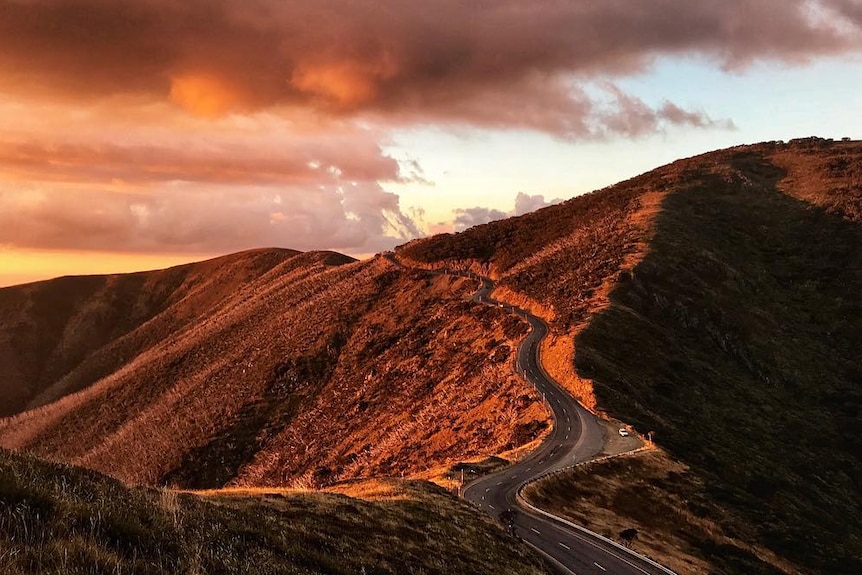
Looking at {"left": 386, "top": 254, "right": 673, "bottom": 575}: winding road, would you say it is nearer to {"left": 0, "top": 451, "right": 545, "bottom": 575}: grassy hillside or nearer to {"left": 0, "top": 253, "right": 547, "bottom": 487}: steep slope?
{"left": 0, "top": 253, "right": 547, "bottom": 487}: steep slope

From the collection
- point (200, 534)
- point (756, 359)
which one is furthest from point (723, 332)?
point (200, 534)

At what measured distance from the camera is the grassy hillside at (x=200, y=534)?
263 inches

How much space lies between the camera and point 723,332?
93438 millimetres

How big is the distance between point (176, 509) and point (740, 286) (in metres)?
119

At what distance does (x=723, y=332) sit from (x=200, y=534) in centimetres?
9932

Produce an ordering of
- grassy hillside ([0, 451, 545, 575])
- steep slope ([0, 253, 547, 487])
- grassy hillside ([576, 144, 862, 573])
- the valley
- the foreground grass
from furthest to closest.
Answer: steep slope ([0, 253, 547, 487])
grassy hillside ([576, 144, 862, 573])
the valley
the foreground grass
grassy hillside ([0, 451, 545, 575])

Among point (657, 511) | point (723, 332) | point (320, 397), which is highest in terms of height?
point (723, 332)

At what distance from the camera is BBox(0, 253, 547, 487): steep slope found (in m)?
73.1

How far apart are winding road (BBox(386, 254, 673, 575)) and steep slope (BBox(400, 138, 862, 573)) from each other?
11.8 feet

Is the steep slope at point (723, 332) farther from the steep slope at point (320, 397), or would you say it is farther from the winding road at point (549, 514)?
the steep slope at point (320, 397)

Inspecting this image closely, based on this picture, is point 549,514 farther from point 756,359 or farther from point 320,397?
point 320,397

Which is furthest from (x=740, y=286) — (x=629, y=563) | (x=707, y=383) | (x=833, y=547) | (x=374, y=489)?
(x=374, y=489)

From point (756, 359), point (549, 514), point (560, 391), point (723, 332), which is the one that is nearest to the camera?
point (549, 514)

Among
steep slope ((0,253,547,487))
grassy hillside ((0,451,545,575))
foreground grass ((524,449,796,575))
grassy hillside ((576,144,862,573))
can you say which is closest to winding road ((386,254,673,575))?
foreground grass ((524,449,796,575))
